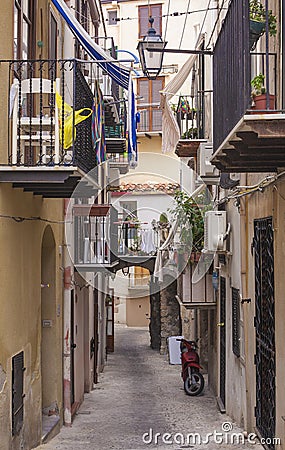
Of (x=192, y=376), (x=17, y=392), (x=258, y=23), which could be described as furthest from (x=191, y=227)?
(x=258, y=23)

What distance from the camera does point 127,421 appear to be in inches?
532

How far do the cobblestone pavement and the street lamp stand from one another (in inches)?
224

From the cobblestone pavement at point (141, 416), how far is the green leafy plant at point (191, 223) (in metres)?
3.33

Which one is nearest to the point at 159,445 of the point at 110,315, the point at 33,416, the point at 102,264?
the point at 33,416

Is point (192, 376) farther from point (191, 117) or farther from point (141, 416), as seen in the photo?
point (191, 117)

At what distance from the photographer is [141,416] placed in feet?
46.2

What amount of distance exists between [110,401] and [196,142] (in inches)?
232

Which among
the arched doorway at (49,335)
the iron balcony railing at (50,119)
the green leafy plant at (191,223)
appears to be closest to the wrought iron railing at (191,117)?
the green leafy plant at (191,223)

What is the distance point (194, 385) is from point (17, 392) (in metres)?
8.09

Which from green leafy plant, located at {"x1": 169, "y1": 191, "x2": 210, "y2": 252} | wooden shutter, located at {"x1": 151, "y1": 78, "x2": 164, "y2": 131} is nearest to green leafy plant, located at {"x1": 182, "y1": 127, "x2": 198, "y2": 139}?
green leafy plant, located at {"x1": 169, "y1": 191, "x2": 210, "y2": 252}

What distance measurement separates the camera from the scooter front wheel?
16672mm

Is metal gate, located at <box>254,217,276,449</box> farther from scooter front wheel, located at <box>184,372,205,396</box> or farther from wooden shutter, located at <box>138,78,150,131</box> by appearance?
wooden shutter, located at <box>138,78,150,131</box>

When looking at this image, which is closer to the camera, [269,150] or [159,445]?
[269,150]

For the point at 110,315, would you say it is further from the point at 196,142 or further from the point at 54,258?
the point at 54,258
